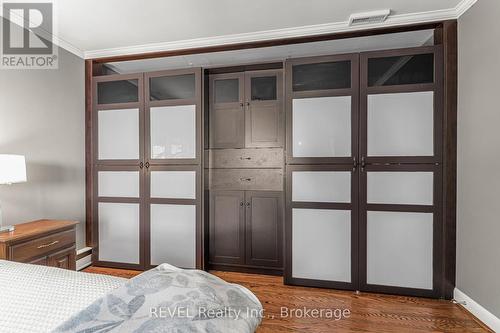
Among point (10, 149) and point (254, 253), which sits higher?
point (10, 149)

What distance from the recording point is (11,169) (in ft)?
6.89

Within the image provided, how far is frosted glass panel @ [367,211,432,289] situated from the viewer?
2.59 meters

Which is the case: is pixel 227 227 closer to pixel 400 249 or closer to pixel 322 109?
pixel 322 109

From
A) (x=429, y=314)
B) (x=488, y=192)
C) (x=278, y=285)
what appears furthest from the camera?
(x=278, y=285)

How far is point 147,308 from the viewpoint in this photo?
969 mm

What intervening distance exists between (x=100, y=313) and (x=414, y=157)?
Result: 266 centimetres

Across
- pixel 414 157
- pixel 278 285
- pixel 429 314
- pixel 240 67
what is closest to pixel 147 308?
pixel 278 285

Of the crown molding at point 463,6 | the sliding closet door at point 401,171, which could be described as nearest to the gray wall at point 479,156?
the crown molding at point 463,6

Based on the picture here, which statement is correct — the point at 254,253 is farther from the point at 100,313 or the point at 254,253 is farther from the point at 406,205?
the point at 100,313

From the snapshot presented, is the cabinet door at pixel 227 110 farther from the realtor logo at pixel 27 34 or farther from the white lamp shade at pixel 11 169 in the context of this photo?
the white lamp shade at pixel 11 169

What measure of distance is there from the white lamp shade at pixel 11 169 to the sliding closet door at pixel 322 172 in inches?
89.0

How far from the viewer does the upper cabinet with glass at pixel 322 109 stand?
2.72 m

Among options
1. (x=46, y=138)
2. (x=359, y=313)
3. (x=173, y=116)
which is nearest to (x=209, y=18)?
(x=173, y=116)

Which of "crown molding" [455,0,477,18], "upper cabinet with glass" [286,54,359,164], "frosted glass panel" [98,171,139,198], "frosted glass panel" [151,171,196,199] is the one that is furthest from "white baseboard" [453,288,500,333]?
"frosted glass panel" [98,171,139,198]
